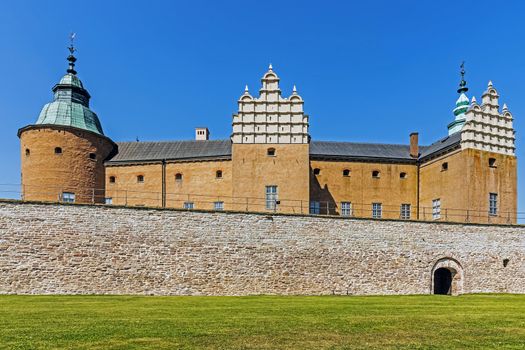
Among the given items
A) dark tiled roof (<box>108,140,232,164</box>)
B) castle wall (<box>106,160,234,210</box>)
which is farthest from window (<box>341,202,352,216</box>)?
dark tiled roof (<box>108,140,232,164</box>)

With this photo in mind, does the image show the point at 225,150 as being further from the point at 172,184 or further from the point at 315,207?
the point at 315,207

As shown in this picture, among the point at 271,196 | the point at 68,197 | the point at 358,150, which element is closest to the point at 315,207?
the point at 271,196

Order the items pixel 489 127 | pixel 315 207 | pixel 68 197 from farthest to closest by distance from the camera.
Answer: pixel 315 207 < pixel 489 127 < pixel 68 197

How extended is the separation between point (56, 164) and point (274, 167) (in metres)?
13.9

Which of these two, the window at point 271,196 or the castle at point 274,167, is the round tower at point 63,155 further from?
the window at point 271,196

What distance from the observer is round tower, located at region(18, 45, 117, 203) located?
28812mm

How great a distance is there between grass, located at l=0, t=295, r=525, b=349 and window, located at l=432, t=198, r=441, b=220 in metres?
15.2

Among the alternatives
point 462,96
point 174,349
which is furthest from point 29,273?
point 462,96

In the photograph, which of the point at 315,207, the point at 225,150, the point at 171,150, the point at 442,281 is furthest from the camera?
the point at 171,150

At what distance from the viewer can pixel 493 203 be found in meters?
28.7

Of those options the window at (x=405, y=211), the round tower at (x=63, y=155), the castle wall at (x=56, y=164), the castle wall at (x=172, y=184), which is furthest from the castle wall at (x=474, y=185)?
the castle wall at (x=56, y=164)

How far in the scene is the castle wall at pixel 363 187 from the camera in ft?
103

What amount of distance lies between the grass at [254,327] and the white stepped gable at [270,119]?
1524cm

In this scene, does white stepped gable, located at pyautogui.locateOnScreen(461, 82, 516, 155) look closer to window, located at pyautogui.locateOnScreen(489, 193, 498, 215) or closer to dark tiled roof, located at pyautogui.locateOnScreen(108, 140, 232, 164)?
window, located at pyautogui.locateOnScreen(489, 193, 498, 215)
